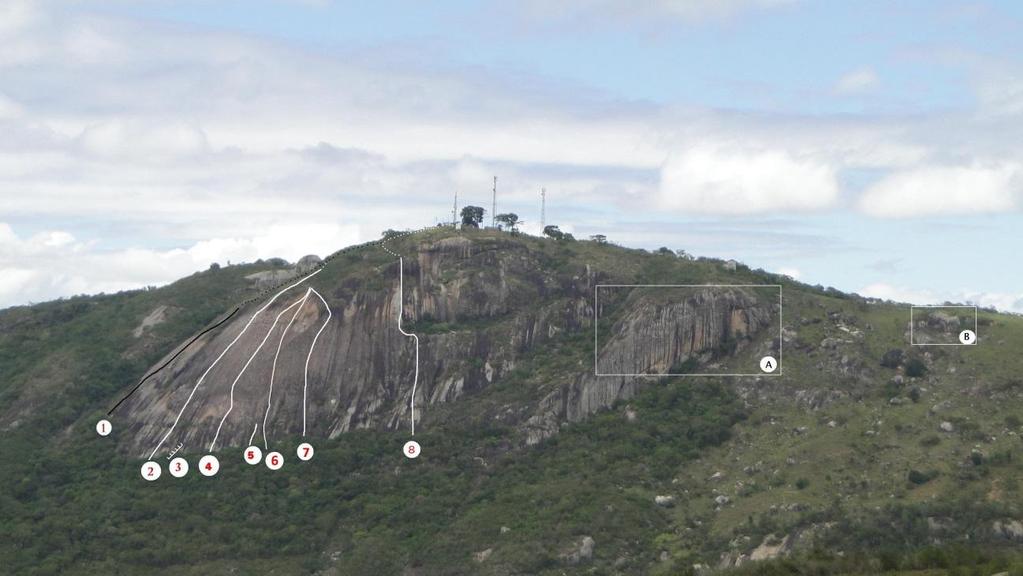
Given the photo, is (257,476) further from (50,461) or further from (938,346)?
(938,346)

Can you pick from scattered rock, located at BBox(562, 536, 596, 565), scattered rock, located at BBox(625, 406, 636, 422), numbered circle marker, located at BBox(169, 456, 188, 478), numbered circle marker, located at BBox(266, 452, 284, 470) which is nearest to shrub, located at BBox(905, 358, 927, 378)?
scattered rock, located at BBox(625, 406, 636, 422)

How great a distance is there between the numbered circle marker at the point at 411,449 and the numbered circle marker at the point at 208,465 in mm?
21168

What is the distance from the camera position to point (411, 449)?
187 metres

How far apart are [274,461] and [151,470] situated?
44.5ft

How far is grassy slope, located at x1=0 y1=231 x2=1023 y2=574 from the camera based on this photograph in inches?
6624

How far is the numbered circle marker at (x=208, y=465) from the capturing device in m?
187

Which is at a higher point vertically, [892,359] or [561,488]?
[892,359]

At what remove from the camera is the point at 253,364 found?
199000 millimetres

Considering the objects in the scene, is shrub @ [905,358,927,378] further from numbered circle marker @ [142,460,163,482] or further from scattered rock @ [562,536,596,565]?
numbered circle marker @ [142,460,163,482]

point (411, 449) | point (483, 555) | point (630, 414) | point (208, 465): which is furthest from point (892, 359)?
point (208, 465)

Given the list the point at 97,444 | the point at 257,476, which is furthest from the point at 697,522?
the point at 97,444

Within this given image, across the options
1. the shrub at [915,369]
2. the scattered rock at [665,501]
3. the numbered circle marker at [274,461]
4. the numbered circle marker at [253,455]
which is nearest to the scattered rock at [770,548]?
the scattered rock at [665,501]

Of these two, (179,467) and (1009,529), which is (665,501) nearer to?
(1009,529)

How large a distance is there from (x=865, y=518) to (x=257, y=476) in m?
69.7
